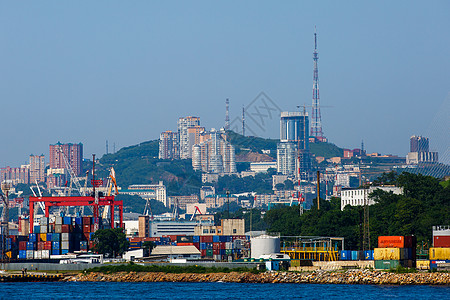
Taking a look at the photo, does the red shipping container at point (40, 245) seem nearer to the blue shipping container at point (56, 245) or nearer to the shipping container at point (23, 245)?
the blue shipping container at point (56, 245)

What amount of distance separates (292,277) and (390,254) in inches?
394

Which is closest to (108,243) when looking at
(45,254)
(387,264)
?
(45,254)

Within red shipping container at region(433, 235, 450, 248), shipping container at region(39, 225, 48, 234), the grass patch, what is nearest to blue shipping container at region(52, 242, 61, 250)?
shipping container at region(39, 225, 48, 234)

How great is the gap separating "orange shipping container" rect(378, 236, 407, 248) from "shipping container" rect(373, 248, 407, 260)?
62cm

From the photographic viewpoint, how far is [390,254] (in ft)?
318

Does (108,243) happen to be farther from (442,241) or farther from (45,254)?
(442,241)

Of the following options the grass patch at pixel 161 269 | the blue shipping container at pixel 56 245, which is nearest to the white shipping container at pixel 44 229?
the blue shipping container at pixel 56 245

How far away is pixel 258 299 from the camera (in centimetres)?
8294

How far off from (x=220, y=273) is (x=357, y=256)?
17027 millimetres

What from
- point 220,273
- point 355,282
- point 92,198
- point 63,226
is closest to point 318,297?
point 355,282

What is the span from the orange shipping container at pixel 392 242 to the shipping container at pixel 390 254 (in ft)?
2.03

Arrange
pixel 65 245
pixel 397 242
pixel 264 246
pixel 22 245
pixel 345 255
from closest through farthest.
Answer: pixel 397 242
pixel 345 255
pixel 264 246
pixel 65 245
pixel 22 245

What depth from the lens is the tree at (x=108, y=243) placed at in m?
150

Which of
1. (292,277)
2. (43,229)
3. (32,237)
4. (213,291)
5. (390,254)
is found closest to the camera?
(213,291)
